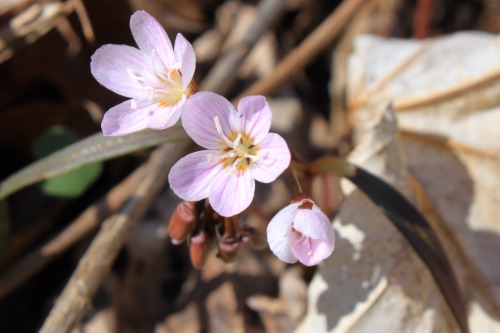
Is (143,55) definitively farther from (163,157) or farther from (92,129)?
(92,129)

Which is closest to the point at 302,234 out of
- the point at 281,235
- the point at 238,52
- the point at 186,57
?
the point at 281,235

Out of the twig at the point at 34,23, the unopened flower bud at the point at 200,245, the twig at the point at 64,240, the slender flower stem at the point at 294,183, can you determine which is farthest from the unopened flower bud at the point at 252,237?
the twig at the point at 34,23

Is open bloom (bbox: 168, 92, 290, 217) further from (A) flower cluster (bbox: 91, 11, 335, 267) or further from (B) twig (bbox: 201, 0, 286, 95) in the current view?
(B) twig (bbox: 201, 0, 286, 95)

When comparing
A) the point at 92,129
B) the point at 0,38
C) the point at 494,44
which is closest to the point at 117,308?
the point at 92,129

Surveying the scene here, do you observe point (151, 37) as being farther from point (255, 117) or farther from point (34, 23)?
point (34, 23)

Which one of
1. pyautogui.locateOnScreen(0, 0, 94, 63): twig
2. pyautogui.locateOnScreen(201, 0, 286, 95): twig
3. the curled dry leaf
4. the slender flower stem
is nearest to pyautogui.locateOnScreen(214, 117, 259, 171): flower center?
the slender flower stem
